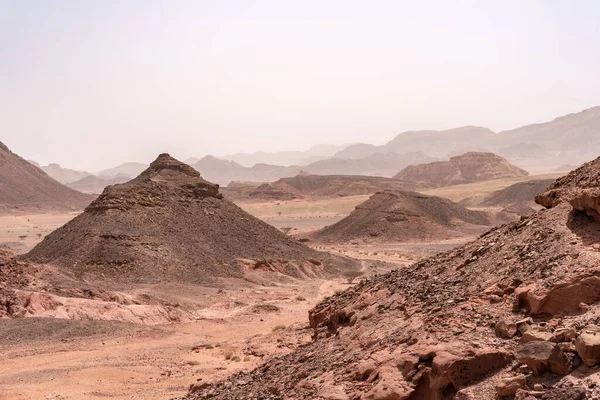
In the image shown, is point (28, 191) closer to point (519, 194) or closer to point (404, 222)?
point (404, 222)

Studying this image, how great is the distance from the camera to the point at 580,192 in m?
10.1

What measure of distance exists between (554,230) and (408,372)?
4311 mm

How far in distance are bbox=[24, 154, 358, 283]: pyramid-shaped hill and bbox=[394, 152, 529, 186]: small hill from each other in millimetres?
94910

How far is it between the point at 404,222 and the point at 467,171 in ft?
261

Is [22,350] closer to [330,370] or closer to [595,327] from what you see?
[330,370]

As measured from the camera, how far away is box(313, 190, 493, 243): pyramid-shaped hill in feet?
184

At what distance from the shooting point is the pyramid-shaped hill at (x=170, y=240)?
30.0 meters

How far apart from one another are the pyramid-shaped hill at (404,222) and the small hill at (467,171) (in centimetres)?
6589

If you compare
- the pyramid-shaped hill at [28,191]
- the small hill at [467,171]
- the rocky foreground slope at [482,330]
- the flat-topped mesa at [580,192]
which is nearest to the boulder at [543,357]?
the rocky foreground slope at [482,330]

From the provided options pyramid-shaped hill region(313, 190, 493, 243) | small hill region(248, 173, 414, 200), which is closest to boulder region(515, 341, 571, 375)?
pyramid-shaped hill region(313, 190, 493, 243)

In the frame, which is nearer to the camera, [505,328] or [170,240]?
[505,328]

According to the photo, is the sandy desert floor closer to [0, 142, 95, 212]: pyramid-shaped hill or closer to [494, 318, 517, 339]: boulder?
[494, 318, 517, 339]: boulder

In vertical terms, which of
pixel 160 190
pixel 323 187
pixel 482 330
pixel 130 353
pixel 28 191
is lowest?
pixel 130 353

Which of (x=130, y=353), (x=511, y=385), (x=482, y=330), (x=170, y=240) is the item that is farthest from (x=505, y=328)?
(x=170, y=240)
